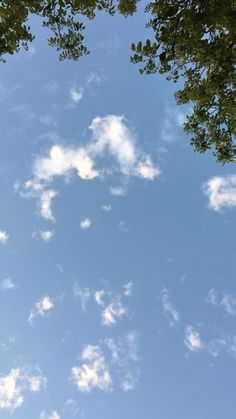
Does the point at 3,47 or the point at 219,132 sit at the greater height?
the point at 219,132

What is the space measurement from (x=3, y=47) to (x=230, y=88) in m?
9.66

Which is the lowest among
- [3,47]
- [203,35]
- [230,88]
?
[3,47]

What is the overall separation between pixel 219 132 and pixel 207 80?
277cm

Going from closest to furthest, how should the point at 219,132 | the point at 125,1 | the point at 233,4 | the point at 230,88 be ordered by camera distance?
the point at 233,4 → the point at 125,1 → the point at 230,88 → the point at 219,132

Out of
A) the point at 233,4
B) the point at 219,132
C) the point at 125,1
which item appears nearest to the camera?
the point at 233,4

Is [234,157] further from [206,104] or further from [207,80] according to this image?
[207,80]

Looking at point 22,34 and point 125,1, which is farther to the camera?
point 125,1

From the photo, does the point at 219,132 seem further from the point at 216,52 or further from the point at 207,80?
the point at 216,52

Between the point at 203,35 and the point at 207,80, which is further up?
the point at 207,80

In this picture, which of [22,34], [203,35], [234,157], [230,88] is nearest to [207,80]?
[230,88]

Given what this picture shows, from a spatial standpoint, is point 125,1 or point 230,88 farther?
point 230,88

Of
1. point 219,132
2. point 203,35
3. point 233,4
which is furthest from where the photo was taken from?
point 219,132

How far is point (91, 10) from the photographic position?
515 inches

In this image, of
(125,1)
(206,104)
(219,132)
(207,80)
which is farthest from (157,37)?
(219,132)
